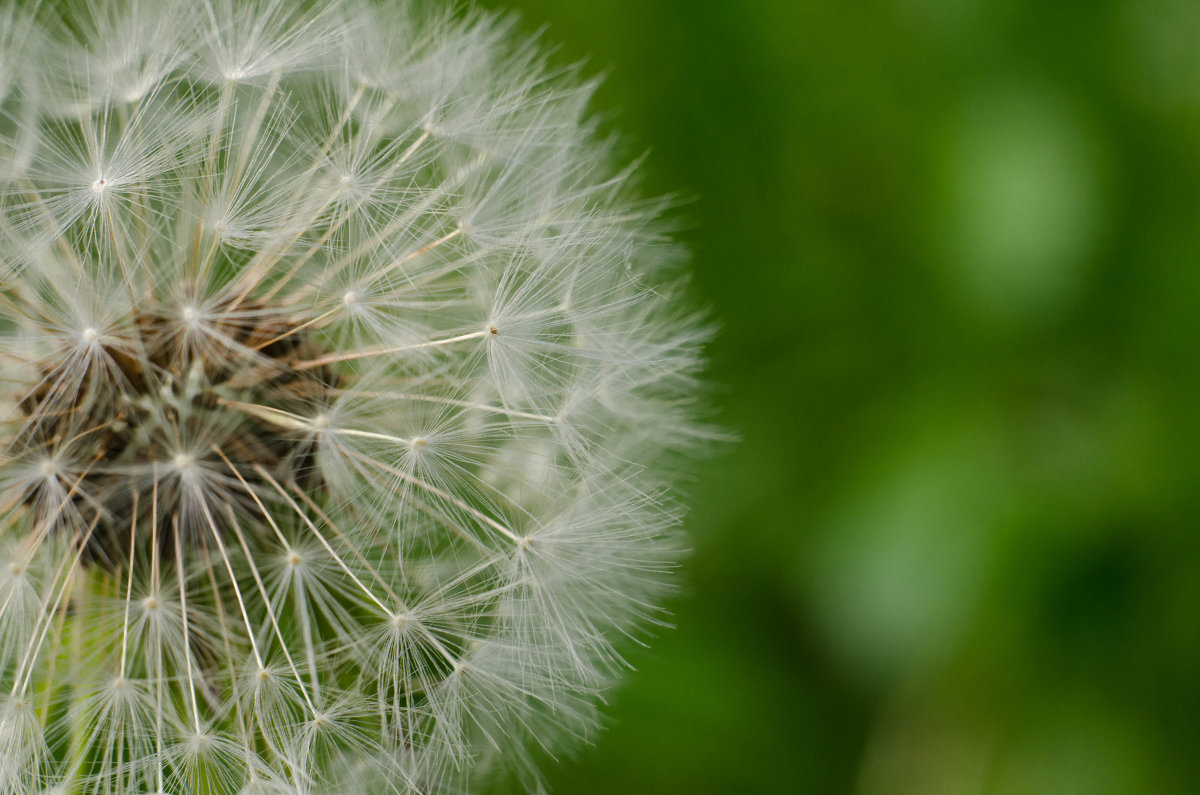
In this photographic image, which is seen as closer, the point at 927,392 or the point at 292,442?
the point at 292,442

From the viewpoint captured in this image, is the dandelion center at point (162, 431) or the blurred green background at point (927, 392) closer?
the dandelion center at point (162, 431)

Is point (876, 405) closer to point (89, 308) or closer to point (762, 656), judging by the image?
point (762, 656)

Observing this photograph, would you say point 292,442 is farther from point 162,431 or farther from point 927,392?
point 927,392

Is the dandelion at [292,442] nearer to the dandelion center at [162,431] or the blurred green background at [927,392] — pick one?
the dandelion center at [162,431]

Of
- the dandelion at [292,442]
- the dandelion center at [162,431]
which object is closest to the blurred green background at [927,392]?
the dandelion at [292,442]

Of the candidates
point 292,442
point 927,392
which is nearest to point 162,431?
point 292,442

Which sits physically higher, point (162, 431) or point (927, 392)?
point (927, 392)
